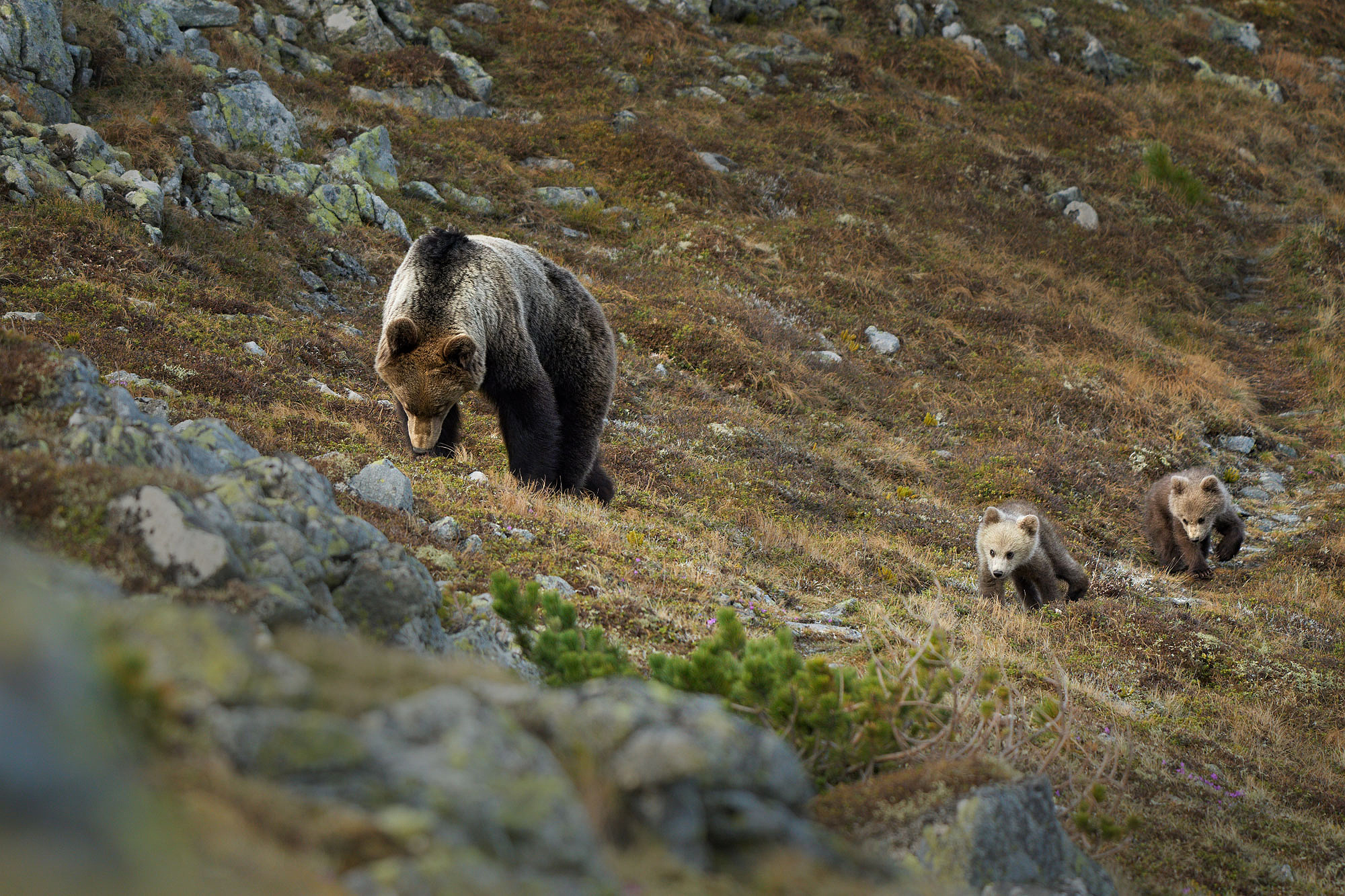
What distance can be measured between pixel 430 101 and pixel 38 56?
11.2 m

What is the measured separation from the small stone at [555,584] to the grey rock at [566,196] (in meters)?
17.2

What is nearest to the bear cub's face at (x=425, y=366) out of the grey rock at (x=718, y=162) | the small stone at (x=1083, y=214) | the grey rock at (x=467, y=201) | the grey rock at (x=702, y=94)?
the grey rock at (x=467, y=201)

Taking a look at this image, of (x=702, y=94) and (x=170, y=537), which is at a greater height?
(x=170, y=537)

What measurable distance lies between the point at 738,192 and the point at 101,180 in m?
15.7

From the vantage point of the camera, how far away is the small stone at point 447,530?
722 centimetres

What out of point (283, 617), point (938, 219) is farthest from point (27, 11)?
point (938, 219)

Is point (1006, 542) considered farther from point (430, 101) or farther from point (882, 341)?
point (430, 101)

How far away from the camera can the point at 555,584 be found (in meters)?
6.81

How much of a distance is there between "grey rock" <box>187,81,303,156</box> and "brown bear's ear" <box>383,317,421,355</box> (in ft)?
38.4

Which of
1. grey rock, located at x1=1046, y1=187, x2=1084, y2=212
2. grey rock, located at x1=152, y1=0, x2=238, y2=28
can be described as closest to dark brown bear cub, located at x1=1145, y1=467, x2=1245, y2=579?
grey rock, located at x1=1046, y1=187, x2=1084, y2=212

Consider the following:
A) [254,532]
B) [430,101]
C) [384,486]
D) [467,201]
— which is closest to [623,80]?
[430,101]

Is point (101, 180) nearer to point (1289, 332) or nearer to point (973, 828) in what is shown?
point (973, 828)

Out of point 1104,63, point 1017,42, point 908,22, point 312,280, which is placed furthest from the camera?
point 1104,63

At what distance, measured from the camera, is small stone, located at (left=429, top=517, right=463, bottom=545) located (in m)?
7.22
